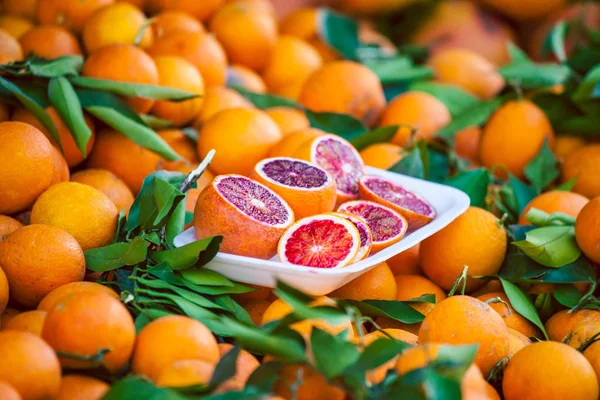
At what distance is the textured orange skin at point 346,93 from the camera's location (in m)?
2.17

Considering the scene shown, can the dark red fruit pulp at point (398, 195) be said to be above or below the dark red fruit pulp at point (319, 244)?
below

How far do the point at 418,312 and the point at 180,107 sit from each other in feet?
2.97

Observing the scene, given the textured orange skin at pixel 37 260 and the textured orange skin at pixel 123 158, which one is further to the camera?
the textured orange skin at pixel 123 158

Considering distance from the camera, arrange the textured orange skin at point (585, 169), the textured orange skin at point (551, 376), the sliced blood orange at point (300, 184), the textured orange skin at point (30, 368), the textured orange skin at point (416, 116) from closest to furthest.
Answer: the textured orange skin at point (30, 368) → the textured orange skin at point (551, 376) → the sliced blood orange at point (300, 184) → the textured orange skin at point (585, 169) → the textured orange skin at point (416, 116)

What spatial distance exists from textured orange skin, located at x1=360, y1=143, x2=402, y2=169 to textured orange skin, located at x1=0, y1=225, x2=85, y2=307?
2.77 ft

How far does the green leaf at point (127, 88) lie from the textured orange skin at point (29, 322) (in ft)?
2.36

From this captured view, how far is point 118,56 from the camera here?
1.79 m

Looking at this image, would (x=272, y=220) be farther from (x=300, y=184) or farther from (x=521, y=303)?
(x=521, y=303)

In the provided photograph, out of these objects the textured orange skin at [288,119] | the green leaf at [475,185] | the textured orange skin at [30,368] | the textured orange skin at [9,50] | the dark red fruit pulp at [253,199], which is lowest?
the green leaf at [475,185]

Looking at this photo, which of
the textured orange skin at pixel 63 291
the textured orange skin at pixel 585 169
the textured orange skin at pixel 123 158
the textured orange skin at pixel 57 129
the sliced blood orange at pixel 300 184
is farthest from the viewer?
the textured orange skin at pixel 585 169

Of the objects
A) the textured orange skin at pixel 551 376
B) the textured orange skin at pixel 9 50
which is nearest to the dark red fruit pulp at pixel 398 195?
the textured orange skin at pixel 551 376

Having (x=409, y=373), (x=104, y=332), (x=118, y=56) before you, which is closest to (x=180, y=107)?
(x=118, y=56)

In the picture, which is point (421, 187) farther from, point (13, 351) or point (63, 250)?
point (13, 351)

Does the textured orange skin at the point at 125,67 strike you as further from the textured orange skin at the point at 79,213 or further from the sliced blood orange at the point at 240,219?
the sliced blood orange at the point at 240,219
